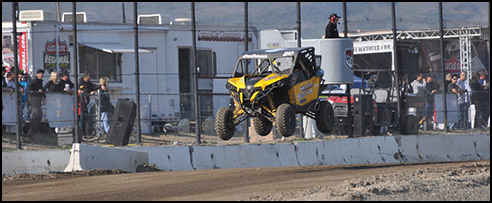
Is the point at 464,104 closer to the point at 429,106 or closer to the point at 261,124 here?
the point at 429,106

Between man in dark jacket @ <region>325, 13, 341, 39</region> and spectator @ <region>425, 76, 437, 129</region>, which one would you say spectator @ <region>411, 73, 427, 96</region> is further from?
man in dark jacket @ <region>325, 13, 341, 39</region>

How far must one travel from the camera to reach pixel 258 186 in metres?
14.0

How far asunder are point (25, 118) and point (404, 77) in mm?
10639

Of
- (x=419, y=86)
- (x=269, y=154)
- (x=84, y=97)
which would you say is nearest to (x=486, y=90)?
(x=419, y=86)

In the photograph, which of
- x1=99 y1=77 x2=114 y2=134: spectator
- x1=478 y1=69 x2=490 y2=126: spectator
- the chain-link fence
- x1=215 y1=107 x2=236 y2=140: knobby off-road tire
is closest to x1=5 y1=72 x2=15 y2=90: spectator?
the chain-link fence

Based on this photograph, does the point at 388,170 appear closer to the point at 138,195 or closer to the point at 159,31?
the point at 138,195

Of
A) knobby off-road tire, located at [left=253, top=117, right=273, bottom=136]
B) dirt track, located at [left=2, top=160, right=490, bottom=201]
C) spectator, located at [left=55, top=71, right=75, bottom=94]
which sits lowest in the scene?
dirt track, located at [left=2, top=160, right=490, bottom=201]

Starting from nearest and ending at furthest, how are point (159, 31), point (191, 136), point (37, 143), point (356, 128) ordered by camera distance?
point (37, 143)
point (191, 136)
point (356, 128)
point (159, 31)

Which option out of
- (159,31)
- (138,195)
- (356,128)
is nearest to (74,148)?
(138,195)

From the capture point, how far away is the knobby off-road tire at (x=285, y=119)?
17.8 meters

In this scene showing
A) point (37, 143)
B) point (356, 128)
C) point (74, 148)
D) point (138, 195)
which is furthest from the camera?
point (356, 128)

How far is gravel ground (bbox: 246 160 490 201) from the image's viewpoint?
12.0 meters

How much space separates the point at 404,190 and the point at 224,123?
6.27 metres

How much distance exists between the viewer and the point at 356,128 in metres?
23.8
